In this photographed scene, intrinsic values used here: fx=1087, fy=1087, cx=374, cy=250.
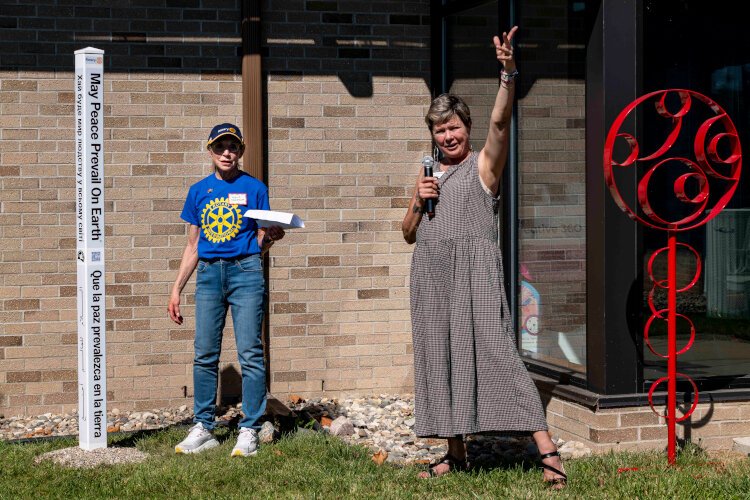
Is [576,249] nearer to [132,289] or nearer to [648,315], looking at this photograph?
[648,315]

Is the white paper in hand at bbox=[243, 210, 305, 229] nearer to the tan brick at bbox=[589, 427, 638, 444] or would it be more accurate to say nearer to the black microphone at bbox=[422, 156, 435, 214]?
the black microphone at bbox=[422, 156, 435, 214]

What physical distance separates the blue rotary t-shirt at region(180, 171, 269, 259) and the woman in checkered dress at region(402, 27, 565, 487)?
1.14m

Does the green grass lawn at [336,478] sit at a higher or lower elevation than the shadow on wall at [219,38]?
lower

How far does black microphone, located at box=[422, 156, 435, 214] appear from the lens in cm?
508

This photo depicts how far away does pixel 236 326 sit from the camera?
615 cm

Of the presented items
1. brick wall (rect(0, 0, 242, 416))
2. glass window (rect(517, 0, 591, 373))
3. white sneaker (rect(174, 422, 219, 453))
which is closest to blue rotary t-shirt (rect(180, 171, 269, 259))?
white sneaker (rect(174, 422, 219, 453))

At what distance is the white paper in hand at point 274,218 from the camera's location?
5.76 meters

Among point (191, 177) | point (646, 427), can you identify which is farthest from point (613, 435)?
point (191, 177)

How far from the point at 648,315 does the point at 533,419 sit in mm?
1268

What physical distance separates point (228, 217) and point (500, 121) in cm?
184

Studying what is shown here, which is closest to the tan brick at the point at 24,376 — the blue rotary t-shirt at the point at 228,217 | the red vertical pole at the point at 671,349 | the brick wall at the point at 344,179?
the brick wall at the point at 344,179

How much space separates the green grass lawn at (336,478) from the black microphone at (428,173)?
1.31 meters

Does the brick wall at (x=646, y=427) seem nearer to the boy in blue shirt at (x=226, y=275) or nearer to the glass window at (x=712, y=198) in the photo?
the glass window at (x=712, y=198)

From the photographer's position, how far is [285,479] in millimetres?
5340
